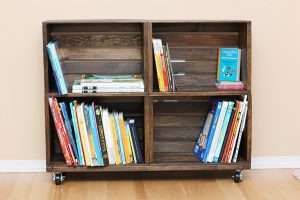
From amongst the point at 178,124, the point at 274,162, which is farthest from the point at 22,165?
the point at 274,162

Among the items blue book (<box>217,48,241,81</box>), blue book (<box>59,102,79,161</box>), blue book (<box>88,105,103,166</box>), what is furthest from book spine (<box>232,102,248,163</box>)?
blue book (<box>59,102,79,161</box>)

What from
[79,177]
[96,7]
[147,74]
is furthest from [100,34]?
[79,177]

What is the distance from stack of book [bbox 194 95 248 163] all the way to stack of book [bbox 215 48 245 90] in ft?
0.43

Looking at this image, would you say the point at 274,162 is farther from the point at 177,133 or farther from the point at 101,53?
the point at 101,53

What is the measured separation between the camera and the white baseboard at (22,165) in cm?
314

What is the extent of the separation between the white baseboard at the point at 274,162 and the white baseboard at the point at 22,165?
1214 mm

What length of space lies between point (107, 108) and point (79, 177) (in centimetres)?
43

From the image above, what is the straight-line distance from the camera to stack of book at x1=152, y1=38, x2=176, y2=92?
284cm

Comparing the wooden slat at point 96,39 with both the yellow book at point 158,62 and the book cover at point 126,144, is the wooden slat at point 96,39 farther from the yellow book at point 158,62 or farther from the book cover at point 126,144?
the book cover at point 126,144

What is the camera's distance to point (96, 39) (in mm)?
3031

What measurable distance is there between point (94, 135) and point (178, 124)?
52 centimetres

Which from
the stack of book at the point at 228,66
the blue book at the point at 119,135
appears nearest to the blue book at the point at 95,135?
the blue book at the point at 119,135

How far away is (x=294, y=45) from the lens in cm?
312

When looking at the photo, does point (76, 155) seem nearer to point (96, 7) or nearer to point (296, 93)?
point (96, 7)
